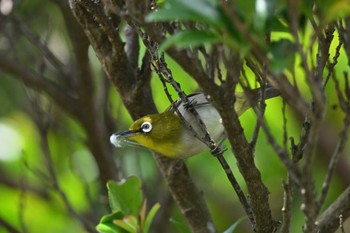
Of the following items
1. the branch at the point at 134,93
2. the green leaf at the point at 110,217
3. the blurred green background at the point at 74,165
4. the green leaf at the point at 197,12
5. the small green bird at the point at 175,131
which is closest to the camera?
the green leaf at the point at 197,12

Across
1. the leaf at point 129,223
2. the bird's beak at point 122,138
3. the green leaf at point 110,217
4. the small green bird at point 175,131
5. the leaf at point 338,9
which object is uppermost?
the bird's beak at point 122,138

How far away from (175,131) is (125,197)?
0.75 m

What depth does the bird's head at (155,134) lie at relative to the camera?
8.11 feet

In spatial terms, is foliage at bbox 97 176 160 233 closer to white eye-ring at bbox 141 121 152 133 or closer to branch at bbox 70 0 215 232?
branch at bbox 70 0 215 232

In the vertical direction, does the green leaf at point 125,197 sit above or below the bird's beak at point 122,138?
below

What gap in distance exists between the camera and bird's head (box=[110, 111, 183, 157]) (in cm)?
247

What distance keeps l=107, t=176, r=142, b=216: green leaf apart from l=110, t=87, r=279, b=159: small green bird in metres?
0.55

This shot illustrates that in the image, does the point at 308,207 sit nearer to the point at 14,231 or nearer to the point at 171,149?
the point at 171,149

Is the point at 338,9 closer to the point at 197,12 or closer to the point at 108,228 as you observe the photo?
the point at 197,12

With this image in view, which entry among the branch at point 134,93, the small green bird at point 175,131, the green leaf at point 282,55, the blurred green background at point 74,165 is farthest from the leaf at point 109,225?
the blurred green background at point 74,165

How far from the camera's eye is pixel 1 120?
4.22 m

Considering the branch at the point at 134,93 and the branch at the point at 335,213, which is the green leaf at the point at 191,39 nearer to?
the branch at the point at 335,213

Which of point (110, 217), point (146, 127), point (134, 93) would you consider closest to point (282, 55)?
point (110, 217)

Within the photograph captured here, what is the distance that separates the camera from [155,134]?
256 cm
